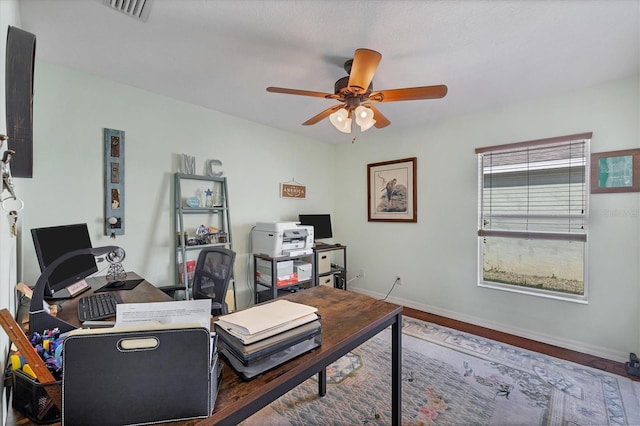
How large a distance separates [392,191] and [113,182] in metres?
3.07

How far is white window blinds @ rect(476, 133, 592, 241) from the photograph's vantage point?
2.51 metres

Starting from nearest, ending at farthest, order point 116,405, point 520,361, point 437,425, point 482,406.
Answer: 1. point 116,405
2. point 437,425
3. point 482,406
4. point 520,361

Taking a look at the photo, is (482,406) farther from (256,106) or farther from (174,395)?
(256,106)

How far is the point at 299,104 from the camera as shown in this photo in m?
2.80

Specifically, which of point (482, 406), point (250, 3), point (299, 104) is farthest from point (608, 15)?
point (482, 406)

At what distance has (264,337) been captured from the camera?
2.88 feet

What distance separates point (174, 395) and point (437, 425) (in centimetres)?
169

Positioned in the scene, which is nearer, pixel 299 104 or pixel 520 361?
pixel 520 361

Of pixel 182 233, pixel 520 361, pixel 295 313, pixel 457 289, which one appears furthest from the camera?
pixel 457 289

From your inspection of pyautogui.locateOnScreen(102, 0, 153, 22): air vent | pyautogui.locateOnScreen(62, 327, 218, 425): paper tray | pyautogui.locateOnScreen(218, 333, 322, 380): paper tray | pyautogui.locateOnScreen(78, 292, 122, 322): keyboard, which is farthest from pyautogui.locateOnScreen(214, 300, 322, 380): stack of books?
pyautogui.locateOnScreen(102, 0, 153, 22): air vent

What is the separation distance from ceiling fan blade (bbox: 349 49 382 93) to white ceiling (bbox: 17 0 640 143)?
0.23 metres

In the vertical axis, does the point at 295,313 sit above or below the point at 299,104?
below

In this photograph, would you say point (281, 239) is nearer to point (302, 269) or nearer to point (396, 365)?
point (302, 269)

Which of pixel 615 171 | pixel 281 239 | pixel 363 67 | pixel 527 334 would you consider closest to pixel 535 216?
pixel 615 171
